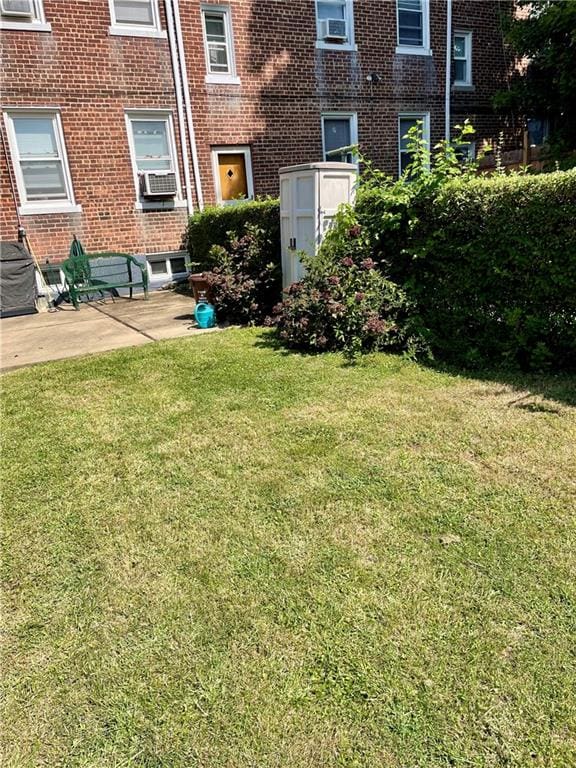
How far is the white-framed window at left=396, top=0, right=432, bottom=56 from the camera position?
12.9 metres

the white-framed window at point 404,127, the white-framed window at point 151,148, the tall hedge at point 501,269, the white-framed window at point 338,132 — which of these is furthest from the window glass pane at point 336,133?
the tall hedge at point 501,269

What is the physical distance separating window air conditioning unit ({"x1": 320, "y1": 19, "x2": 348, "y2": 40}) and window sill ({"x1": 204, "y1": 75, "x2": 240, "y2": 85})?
2363 millimetres

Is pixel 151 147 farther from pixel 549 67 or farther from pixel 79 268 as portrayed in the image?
pixel 549 67

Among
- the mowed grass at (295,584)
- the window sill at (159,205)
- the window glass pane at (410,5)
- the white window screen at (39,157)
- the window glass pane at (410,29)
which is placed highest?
the window glass pane at (410,5)

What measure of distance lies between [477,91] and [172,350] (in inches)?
491

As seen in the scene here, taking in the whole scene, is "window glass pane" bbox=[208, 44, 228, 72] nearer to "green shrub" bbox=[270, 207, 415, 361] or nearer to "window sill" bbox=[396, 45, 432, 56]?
"window sill" bbox=[396, 45, 432, 56]

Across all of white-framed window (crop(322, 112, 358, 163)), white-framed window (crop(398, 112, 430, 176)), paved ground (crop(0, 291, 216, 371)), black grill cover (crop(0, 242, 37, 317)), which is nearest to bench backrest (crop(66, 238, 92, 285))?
paved ground (crop(0, 291, 216, 371))

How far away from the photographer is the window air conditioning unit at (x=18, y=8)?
9.41 metres

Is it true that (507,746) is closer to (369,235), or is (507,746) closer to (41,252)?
(369,235)

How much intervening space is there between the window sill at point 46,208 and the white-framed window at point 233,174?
3.04 m

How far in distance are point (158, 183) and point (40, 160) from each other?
7.16 ft

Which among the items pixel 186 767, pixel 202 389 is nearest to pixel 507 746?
pixel 186 767

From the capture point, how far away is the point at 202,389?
4.71 m

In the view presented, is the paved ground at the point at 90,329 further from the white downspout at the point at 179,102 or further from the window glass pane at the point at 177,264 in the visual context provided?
the white downspout at the point at 179,102
